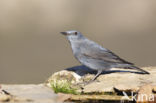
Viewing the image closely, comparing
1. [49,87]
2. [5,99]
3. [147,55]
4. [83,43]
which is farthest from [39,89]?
[147,55]

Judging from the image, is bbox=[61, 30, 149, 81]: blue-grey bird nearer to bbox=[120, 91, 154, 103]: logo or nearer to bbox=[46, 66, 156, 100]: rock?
bbox=[46, 66, 156, 100]: rock

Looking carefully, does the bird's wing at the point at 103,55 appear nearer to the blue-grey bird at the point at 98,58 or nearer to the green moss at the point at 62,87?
the blue-grey bird at the point at 98,58

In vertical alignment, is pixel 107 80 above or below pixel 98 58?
below

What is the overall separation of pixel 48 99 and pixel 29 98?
27cm

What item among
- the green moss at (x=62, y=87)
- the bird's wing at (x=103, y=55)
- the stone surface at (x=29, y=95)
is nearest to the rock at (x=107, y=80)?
the green moss at (x=62, y=87)

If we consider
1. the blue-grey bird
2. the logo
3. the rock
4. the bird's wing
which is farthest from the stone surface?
the bird's wing

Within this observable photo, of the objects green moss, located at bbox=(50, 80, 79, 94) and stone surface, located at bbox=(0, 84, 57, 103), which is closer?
stone surface, located at bbox=(0, 84, 57, 103)

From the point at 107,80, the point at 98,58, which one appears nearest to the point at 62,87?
the point at 107,80

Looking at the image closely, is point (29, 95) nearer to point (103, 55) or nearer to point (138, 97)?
point (138, 97)

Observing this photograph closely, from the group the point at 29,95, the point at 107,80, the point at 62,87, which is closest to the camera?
the point at 29,95

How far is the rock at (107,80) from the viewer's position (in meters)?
10.3

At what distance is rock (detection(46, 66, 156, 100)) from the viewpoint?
404 inches

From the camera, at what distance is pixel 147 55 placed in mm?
→ 19281

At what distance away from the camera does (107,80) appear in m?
11.4
